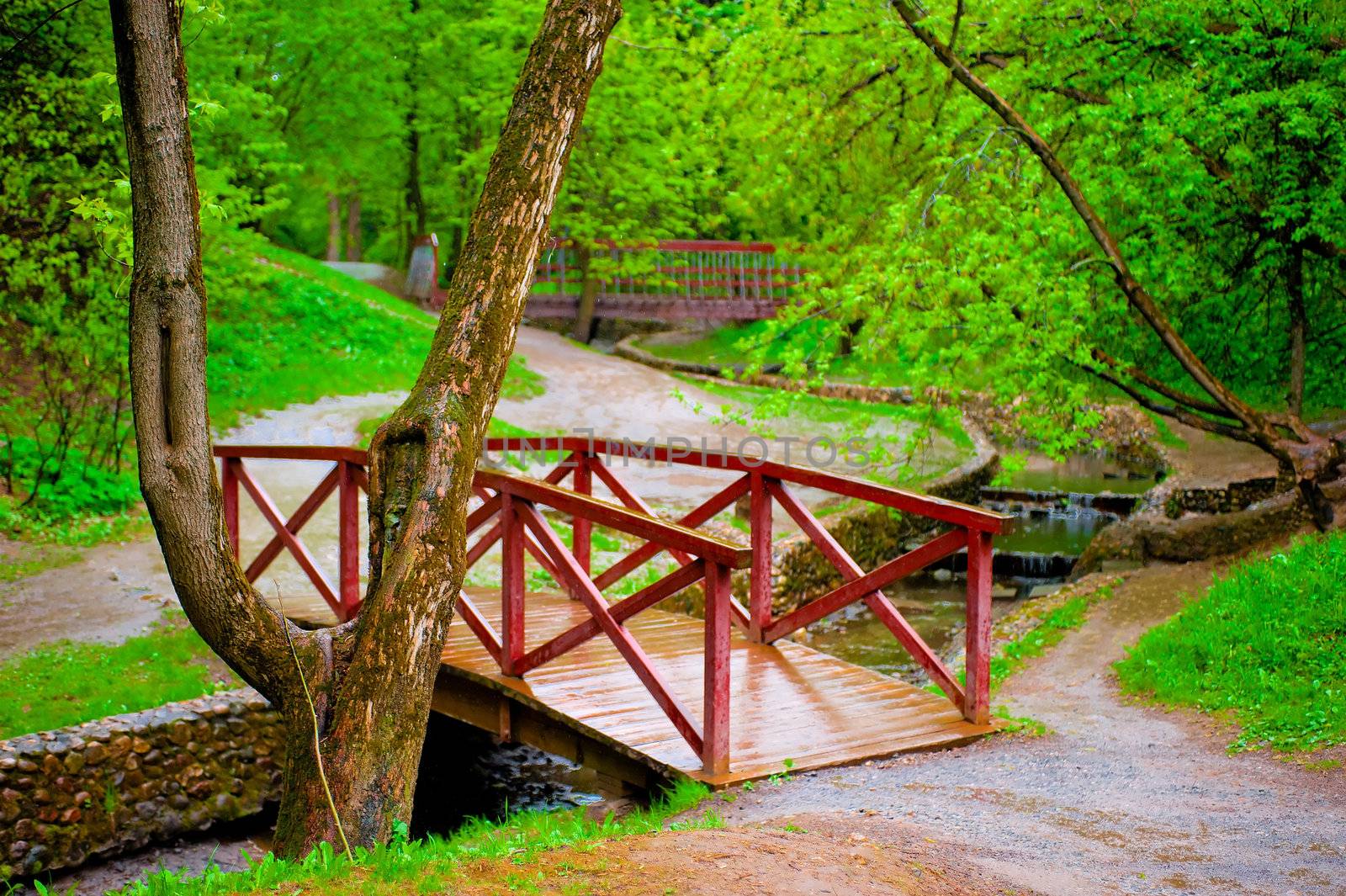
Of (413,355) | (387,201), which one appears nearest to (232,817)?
(413,355)

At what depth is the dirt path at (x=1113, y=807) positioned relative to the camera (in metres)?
4.27

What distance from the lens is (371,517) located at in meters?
5.03

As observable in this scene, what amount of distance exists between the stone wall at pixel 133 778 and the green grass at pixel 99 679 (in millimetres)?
278

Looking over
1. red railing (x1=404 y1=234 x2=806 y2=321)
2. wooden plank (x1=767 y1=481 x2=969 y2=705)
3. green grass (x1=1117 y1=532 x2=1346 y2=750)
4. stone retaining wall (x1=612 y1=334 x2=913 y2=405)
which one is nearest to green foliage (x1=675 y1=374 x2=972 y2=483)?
stone retaining wall (x1=612 y1=334 x2=913 y2=405)

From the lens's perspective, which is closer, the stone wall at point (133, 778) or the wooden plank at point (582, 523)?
the stone wall at point (133, 778)

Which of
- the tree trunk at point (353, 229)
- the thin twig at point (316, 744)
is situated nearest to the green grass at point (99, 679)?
the thin twig at point (316, 744)

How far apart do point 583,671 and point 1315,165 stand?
7487mm

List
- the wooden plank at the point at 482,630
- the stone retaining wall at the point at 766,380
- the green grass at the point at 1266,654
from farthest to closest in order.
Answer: the stone retaining wall at the point at 766,380 < the wooden plank at the point at 482,630 < the green grass at the point at 1266,654

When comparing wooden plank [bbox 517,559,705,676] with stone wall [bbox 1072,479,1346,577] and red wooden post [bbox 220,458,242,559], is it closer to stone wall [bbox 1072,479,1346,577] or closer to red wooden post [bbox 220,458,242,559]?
red wooden post [bbox 220,458,242,559]

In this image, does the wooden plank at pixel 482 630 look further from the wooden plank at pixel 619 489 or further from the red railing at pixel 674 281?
the red railing at pixel 674 281

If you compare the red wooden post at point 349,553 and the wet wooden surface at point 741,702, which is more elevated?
the red wooden post at point 349,553

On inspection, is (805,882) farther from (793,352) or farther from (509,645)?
(793,352)

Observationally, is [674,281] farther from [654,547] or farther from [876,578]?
[876,578]

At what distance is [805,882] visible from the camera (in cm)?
379
